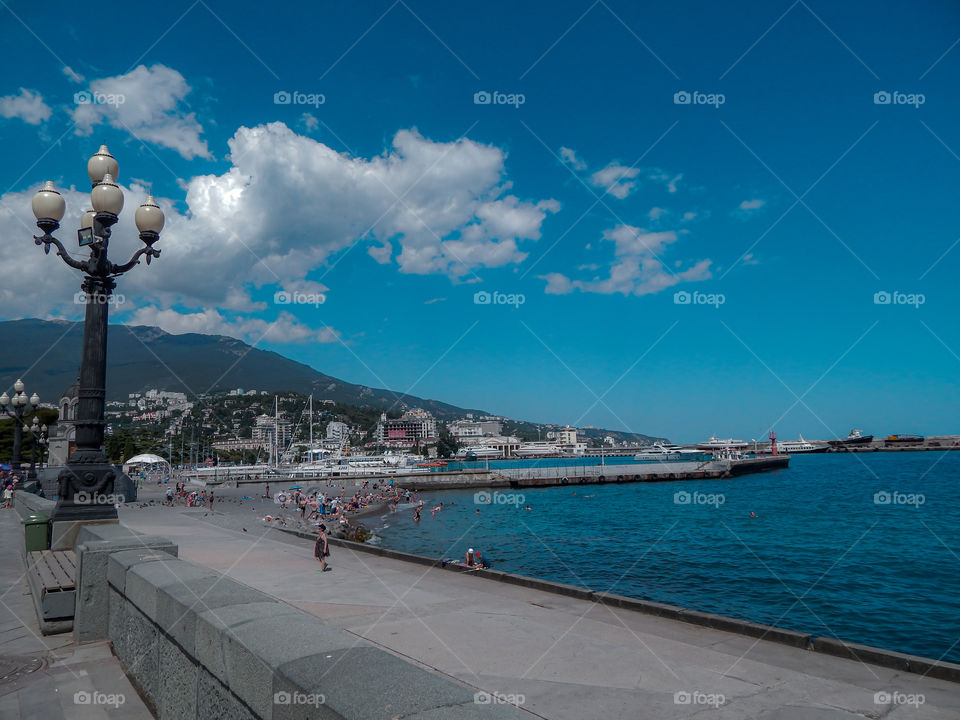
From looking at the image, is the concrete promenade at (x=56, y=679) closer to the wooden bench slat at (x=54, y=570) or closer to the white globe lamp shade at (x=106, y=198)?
the wooden bench slat at (x=54, y=570)

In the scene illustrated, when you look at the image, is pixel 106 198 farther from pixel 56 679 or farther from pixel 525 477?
pixel 525 477

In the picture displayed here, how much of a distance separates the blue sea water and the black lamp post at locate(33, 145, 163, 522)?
586 inches

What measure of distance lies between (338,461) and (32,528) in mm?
107351

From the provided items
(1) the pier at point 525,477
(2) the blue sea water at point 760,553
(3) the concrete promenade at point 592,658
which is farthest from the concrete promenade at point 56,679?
(1) the pier at point 525,477

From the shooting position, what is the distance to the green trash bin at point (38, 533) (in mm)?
9188

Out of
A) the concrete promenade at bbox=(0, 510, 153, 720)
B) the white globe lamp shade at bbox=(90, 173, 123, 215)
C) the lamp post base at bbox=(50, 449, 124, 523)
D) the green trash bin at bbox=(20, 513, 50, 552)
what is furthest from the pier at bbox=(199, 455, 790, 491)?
the concrete promenade at bbox=(0, 510, 153, 720)

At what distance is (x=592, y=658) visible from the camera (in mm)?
7320

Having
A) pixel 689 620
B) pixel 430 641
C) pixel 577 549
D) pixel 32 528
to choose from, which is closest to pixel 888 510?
pixel 577 549

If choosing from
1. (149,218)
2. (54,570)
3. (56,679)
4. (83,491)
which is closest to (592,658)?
(56,679)

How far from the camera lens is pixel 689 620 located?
9727 millimetres

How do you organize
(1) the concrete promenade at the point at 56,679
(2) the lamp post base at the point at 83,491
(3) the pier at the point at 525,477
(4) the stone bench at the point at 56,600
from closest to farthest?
(1) the concrete promenade at the point at 56,679
(4) the stone bench at the point at 56,600
(2) the lamp post base at the point at 83,491
(3) the pier at the point at 525,477

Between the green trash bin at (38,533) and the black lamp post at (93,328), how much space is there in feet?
1.39

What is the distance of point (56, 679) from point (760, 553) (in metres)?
30.9

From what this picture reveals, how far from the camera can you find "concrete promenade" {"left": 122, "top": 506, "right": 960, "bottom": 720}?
596 centimetres
